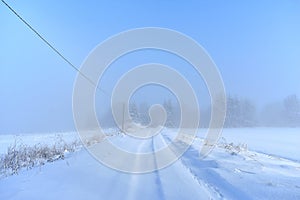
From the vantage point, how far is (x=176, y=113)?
354 ft

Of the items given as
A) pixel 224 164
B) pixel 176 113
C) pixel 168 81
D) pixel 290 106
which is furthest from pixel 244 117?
pixel 224 164

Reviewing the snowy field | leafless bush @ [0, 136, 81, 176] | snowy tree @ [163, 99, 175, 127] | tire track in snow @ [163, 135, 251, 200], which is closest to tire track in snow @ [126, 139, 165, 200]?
the snowy field

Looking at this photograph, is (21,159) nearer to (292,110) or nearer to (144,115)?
(292,110)

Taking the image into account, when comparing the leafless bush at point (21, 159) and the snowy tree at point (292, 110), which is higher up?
the snowy tree at point (292, 110)

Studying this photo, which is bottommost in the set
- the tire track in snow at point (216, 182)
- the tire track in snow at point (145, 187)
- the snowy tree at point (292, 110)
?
the tire track in snow at point (216, 182)

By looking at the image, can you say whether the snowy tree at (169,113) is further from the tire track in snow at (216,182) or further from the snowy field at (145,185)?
the snowy field at (145,185)

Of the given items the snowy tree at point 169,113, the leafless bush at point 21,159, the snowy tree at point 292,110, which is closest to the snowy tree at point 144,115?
the snowy tree at point 169,113

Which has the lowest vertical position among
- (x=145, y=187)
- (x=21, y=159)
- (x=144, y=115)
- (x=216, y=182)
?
(x=216, y=182)

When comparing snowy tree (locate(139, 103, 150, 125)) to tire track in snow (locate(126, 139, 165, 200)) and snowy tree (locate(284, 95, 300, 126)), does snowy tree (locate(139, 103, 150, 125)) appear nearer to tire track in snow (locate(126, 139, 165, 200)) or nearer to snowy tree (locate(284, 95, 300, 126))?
snowy tree (locate(284, 95, 300, 126))

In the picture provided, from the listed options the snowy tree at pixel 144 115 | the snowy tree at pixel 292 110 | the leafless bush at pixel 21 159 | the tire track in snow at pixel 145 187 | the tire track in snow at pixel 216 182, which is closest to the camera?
the tire track in snow at pixel 145 187

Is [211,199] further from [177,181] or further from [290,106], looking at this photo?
[290,106]

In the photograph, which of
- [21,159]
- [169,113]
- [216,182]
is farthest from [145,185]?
[169,113]

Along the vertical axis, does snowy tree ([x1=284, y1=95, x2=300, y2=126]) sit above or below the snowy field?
above

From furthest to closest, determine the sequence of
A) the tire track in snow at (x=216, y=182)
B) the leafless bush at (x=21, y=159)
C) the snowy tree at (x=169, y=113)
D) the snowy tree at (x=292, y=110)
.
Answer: the snowy tree at (x=169, y=113) → the snowy tree at (x=292, y=110) → the leafless bush at (x=21, y=159) → the tire track in snow at (x=216, y=182)
